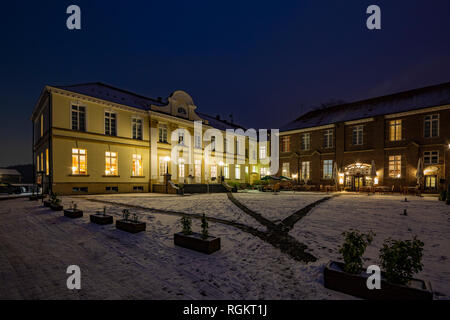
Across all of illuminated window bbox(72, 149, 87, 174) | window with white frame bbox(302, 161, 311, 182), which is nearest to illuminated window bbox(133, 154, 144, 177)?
illuminated window bbox(72, 149, 87, 174)

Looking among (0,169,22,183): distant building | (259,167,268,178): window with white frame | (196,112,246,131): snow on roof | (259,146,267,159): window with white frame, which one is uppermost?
(196,112,246,131): snow on roof

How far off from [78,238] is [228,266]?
4.92m

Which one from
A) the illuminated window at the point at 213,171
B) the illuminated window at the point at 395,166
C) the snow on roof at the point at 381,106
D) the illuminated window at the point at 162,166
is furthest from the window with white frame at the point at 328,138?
the illuminated window at the point at 162,166

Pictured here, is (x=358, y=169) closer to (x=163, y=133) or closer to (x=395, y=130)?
(x=395, y=130)

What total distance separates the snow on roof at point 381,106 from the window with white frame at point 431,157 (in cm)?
496

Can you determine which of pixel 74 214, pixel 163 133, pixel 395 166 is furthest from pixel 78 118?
pixel 395 166

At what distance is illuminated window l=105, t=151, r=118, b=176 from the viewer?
2044 centimetres

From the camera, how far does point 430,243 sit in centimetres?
610

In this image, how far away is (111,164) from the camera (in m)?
20.8

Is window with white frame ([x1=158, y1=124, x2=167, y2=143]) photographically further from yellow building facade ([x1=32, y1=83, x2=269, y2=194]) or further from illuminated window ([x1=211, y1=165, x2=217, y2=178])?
illuminated window ([x1=211, y1=165, x2=217, y2=178])

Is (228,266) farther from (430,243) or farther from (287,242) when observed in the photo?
(430,243)

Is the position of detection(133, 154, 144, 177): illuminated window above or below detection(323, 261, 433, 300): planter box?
above

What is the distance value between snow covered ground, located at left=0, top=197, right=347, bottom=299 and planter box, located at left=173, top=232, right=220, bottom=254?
16cm

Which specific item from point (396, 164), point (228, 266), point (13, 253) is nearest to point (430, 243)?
point (228, 266)
